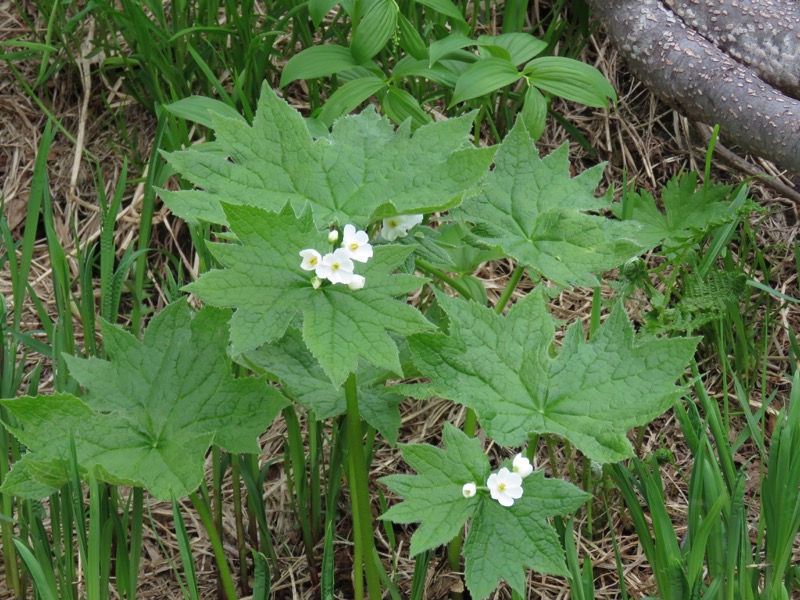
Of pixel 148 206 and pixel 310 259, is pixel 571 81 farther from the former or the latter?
pixel 310 259

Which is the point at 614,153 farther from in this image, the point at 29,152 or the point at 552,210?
the point at 29,152

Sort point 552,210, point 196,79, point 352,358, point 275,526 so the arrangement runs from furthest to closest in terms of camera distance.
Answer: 1. point 196,79
2. point 275,526
3. point 552,210
4. point 352,358

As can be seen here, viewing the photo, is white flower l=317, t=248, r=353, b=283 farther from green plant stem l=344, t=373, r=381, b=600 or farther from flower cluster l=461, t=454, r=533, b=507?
flower cluster l=461, t=454, r=533, b=507

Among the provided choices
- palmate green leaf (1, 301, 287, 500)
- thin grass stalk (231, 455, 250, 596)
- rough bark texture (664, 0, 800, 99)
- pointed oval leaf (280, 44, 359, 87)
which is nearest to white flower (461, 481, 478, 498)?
palmate green leaf (1, 301, 287, 500)

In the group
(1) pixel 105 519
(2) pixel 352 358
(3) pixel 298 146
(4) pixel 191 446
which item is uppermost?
(3) pixel 298 146

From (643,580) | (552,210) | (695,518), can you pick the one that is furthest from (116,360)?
(643,580)

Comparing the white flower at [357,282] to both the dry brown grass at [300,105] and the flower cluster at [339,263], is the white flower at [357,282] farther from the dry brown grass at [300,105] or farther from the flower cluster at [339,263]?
the dry brown grass at [300,105]
